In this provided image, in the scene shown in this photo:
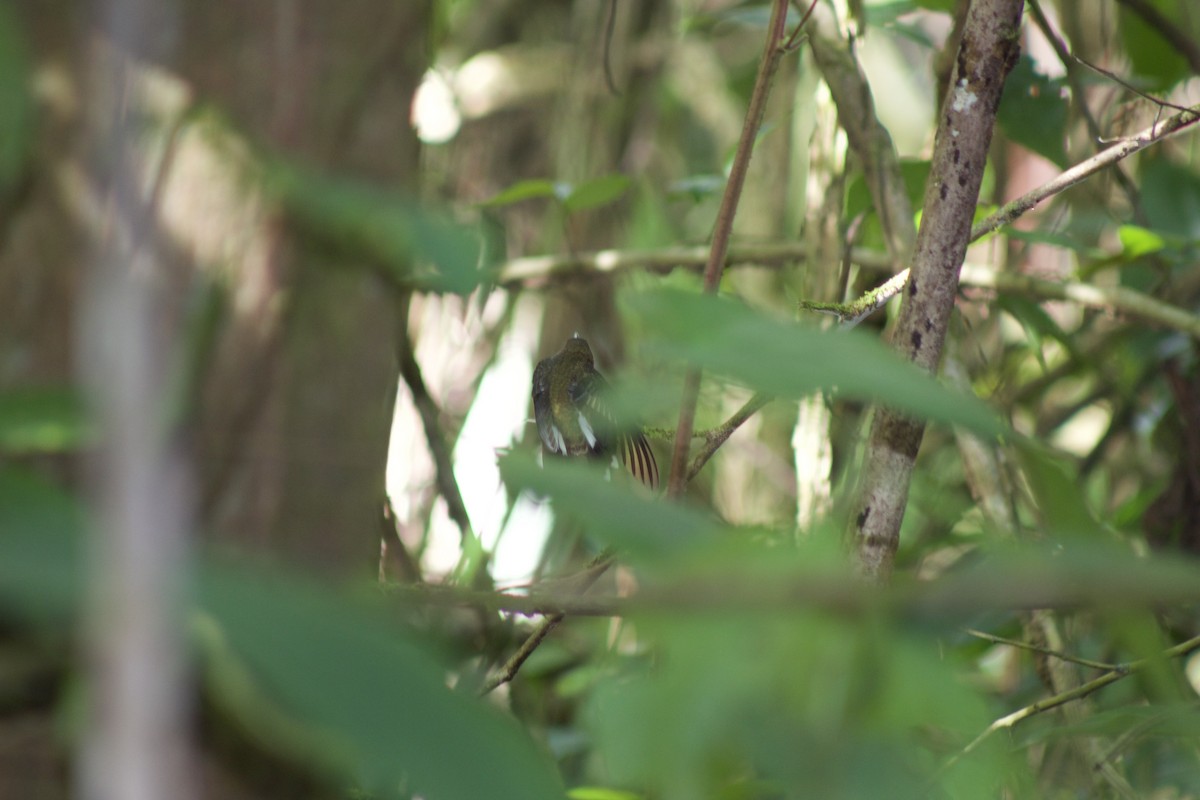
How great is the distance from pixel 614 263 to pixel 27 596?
945 mm

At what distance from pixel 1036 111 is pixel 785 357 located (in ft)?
2.62

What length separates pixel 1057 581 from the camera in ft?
0.77

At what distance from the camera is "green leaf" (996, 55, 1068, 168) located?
0.91 meters

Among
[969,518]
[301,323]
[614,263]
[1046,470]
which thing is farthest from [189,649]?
[614,263]

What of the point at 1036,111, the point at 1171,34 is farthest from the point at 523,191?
the point at 1171,34

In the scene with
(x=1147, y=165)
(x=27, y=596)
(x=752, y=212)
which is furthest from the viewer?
(x=752, y=212)

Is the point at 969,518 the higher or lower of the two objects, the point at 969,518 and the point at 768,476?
the higher

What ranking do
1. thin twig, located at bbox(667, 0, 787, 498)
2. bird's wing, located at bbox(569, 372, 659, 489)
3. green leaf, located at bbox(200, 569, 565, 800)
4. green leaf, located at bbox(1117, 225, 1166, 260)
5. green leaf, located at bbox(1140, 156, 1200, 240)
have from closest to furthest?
green leaf, located at bbox(200, 569, 565, 800), thin twig, located at bbox(667, 0, 787, 498), bird's wing, located at bbox(569, 372, 659, 489), green leaf, located at bbox(1117, 225, 1166, 260), green leaf, located at bbox(1140, 156, 1200, 240)

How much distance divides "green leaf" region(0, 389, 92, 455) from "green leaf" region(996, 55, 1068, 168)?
0.83 m

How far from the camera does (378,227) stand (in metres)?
0.32

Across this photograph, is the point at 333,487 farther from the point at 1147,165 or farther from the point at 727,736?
the point at 1147,165

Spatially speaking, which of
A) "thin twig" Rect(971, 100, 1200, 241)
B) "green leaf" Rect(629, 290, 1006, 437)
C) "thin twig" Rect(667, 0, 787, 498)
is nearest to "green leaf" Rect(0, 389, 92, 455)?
"green leaf" Rect(629, 290, 1006, 437)

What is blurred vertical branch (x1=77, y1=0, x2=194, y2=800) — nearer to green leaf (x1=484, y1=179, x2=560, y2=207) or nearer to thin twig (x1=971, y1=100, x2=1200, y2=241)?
thin twig (x1=971, y1=100, x2=1200, y2=241)

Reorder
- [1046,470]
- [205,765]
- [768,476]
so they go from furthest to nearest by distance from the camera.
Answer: [768,476]
[1046,470]
[205,765]
